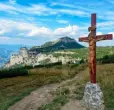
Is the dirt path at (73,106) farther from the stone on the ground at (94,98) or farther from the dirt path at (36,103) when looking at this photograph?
the stone on the ground at (94,98)

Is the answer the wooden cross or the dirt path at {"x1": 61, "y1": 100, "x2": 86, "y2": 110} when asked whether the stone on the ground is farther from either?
the dirt path at {"x1": 61, "y1": 100, "x2": 86, "y2": 110}

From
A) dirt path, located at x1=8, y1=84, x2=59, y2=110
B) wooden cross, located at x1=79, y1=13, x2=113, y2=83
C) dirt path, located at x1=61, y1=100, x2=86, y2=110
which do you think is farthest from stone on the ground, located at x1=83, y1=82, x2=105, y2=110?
dirt path, located at x1=8, y1=84, x2=59, y2=110

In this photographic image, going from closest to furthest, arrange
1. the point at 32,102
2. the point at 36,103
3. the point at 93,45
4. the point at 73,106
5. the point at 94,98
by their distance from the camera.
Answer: the point at 94,98, the point at 93,45, the point at 73,106, the point at 36,103, the point at 32,102

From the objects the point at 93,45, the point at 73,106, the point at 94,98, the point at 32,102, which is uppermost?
the point at 93,45

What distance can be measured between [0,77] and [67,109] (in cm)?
1870

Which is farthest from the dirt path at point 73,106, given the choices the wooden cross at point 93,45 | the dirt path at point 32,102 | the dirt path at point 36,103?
the dirt path at point 32,102

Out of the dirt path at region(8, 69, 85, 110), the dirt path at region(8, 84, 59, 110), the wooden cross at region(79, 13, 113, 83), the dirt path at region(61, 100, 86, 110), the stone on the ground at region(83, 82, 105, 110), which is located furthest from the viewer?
the dirt path at region(8, 84, 59, 110)

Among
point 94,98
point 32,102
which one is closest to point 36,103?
point 32,102

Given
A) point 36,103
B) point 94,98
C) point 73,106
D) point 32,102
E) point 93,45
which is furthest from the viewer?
point 32,102

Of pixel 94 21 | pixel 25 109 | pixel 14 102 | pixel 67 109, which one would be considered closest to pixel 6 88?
pixel 14 102

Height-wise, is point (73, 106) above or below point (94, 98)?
below

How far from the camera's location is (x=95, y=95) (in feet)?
46.0

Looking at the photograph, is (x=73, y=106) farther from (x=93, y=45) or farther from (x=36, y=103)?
(x=93, y=45)

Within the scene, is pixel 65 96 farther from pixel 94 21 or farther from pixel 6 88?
pixel 6 88
